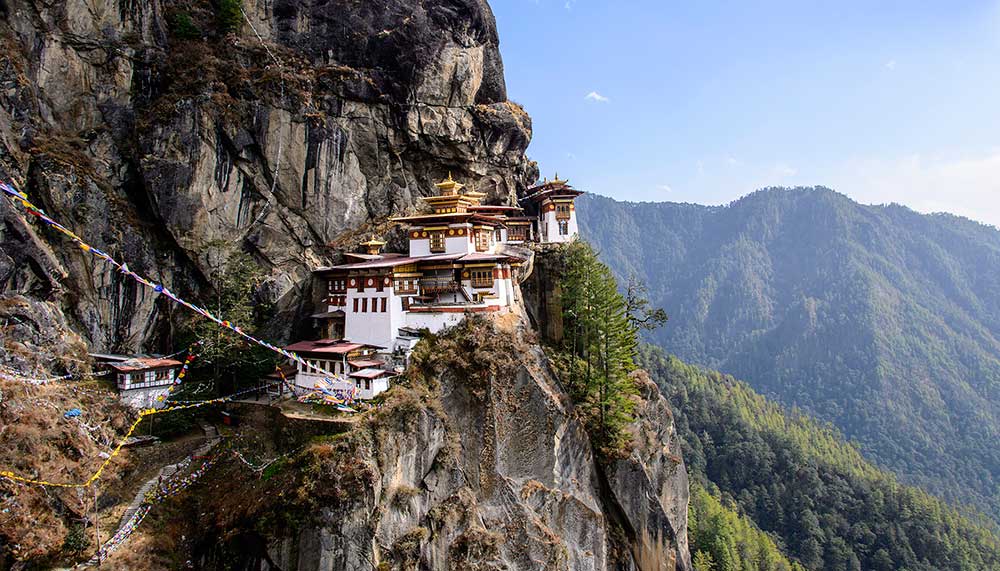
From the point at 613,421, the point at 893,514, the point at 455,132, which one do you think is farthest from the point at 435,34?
the point at 893,514

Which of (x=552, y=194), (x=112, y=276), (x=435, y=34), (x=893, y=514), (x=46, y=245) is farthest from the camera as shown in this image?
(x=893, y=514)

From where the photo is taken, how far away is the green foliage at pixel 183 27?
129 ft

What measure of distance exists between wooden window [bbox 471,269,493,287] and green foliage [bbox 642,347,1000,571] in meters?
45.7

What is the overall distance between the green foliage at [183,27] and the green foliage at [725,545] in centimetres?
6448

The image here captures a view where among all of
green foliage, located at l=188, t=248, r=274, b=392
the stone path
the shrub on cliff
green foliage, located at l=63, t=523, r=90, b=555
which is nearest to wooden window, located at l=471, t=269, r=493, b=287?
the shrub on cliff

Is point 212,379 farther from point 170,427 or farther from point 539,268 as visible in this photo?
point 539,268

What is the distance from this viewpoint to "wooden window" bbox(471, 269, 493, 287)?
118 feet

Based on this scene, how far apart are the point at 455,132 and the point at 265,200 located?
15.7m

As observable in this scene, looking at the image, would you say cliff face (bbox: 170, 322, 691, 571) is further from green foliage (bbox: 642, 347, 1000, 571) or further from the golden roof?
green foliage (bbox: 642, 347, 1000, 571)

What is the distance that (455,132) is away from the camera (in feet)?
149

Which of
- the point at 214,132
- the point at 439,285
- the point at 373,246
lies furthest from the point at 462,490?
the point at 214,132

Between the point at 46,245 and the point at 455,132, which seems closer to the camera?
the point at 46,245

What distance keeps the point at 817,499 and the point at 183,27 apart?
315 ft

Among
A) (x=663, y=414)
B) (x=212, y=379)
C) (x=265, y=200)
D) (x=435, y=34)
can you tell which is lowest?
(x=663, y=414)
